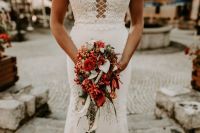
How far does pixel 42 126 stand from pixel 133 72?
3588 millimetres

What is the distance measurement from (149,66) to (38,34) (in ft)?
19.9

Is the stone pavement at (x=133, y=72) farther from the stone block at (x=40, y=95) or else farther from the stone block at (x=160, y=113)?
the stone block at (x=160, y=113)

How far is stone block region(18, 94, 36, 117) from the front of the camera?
11.6 feet

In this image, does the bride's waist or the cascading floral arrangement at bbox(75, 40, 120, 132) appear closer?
the cascading floral arrangement at bbox(75, 40, 120, 132)

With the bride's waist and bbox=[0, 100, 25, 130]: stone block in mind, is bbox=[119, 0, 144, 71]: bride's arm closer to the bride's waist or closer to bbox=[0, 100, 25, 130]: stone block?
the bride's waist

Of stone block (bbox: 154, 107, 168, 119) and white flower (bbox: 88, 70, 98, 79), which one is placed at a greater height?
white flower (bbox: 88, 70, 98, 79)

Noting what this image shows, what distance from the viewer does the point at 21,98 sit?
3.60 m

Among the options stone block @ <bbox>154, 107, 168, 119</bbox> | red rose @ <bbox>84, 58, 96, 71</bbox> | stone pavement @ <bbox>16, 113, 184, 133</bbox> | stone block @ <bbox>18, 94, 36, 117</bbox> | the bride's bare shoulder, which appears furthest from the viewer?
stone block @ <bbox>154, 107, 168, 119</bbox>

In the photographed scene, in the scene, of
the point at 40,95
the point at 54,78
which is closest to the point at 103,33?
the point at 40,95

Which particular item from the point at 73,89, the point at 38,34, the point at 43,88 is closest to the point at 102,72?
the point at 73,89

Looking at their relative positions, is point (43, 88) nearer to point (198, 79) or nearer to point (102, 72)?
point (198, 79)

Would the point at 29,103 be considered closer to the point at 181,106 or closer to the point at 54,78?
the point at 181,106

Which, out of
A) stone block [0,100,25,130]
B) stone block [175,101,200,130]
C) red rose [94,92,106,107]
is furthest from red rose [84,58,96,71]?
stone block [175,101,200,130]

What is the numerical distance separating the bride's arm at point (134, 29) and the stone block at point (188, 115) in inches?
53.6
